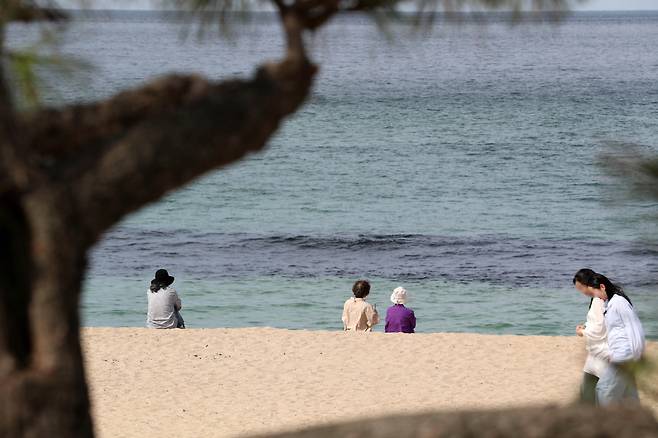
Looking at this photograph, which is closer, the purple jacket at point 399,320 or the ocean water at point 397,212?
the ocean water at point 397,212

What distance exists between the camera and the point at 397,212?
126 ft

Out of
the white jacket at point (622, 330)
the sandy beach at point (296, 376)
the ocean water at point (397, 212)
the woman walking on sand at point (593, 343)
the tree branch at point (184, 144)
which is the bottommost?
the ocean water at point (397, 212)

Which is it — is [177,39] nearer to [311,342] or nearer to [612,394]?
[612,394]

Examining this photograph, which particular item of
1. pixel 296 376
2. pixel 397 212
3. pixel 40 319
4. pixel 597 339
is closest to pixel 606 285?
pixel 597 339

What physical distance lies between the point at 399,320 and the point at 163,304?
2843 mm

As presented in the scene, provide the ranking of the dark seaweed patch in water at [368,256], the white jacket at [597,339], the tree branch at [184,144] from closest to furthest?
the tree branch at [184,144]
the white jacket at [597,339]
the dark seaweed patch in water at [368,256]

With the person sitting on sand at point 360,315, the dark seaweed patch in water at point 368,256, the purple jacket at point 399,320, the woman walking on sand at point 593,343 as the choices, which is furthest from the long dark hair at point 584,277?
the dark seaweed patch in water at point 368,256

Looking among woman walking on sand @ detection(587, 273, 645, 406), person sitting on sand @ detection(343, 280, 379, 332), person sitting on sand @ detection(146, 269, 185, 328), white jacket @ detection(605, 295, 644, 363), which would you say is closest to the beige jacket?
person sitting on sand @ detection(343, 280, 379, 332)

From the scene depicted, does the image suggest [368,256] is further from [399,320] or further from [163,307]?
[163,307]

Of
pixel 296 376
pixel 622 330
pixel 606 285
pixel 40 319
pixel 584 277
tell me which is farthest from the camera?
pixel 296 376

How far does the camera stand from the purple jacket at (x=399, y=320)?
47.0 feet

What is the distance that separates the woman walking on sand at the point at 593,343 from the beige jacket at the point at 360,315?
551 centimetres

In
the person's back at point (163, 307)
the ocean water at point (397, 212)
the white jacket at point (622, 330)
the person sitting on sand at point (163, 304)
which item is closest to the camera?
the ocean water at point (397, 212)

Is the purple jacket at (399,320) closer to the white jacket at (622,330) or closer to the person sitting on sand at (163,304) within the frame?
the person sitting on sand at (163,304)
